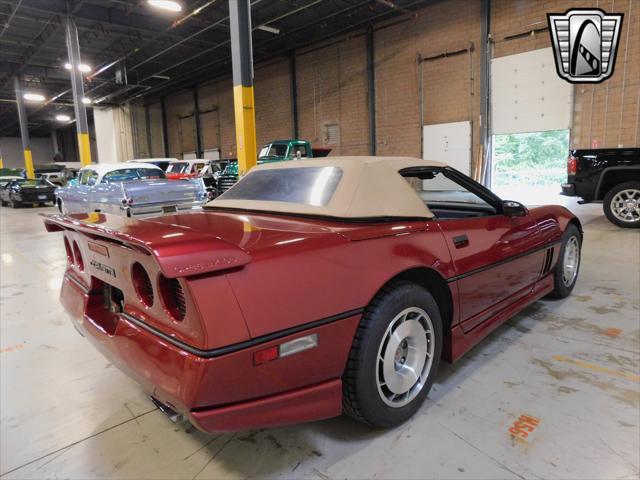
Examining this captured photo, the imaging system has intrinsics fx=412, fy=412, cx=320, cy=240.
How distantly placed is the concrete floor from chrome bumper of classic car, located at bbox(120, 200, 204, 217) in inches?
180

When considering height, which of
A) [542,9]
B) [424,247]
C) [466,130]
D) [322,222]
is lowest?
[424,247]

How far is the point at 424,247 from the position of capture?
1903mm

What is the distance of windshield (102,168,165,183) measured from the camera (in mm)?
9050

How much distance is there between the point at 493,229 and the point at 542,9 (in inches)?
418

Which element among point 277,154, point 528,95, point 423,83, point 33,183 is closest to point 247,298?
point 528,95

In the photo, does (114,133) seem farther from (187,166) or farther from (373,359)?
(373,359)

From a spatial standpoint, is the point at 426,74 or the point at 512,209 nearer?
the point at 512,209

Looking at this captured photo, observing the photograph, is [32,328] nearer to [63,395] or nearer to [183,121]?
[63,395]

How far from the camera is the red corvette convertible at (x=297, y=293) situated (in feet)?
4.30

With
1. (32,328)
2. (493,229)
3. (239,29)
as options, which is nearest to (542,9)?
(239,29)

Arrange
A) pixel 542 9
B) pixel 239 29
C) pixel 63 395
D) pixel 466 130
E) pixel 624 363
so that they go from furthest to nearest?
pixel 466 130
pixel 542 9
pixel 239 29
pixel 624 363
pixel 63 395

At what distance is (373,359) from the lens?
1665mm

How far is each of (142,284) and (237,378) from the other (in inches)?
21.8

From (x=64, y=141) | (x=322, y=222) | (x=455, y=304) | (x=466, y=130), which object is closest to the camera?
(x=322, y=222)
